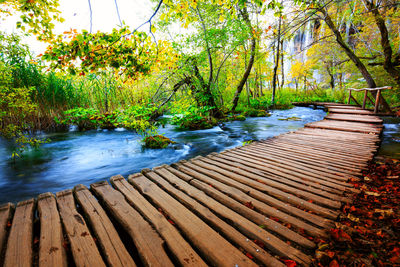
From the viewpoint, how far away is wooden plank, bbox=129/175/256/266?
1.28 metres

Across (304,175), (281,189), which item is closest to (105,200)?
(281,189)

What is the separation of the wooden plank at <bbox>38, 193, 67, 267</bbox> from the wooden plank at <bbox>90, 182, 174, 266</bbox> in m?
0.43

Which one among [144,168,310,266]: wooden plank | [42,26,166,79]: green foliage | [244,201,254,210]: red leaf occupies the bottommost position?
[244,201,254,210]: red leaf

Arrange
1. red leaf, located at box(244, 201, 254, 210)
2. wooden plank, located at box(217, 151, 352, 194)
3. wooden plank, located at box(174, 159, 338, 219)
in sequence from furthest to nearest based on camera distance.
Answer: wooden plank, located at box(217, 151, 352, 194) → red leaf, located at box(244, 201, 254, 210) → wooden plank, located at box(174, 159, 338, 219)

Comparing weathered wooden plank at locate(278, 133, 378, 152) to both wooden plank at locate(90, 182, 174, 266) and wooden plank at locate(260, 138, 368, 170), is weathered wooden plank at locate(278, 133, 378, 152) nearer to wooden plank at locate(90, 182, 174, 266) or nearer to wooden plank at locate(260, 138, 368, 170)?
wooden plank at locate(260, 138, 368, 170)

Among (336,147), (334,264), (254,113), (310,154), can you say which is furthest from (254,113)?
(334,264)

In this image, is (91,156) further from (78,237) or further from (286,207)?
(286,207)

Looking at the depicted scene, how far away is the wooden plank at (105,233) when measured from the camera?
1.28m

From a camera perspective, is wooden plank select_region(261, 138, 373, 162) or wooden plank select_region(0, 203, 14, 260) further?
wooden plank select_region(261, 138, 373, 162)

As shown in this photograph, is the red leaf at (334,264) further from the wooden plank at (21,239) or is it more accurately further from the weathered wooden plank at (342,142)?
the weathered wooden plank at (342,142)

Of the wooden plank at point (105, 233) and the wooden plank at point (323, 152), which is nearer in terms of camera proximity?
the wooden plank at point (105, 233)

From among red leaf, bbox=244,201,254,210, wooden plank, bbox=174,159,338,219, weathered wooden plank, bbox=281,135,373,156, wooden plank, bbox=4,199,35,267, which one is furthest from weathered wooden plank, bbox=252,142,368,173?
wooden plank, bbox=4,199,35,267

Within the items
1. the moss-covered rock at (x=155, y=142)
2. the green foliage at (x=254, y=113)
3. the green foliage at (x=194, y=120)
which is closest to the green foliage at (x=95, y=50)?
the moss-covered rock at (x=155, y=142)

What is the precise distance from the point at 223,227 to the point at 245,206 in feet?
1.40
